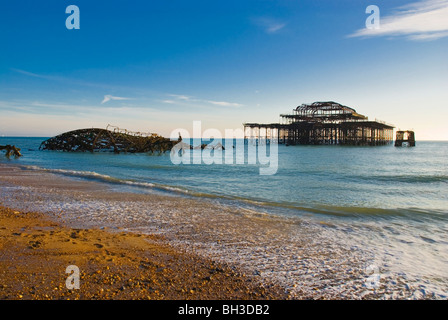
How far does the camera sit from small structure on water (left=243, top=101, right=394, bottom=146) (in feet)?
273

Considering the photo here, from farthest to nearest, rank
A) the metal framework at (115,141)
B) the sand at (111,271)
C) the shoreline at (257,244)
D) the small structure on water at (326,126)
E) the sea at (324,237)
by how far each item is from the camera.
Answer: the small structure on water at (326,126), the metal framework at (115,141), the sea at (324,237), the shoreline at (257,244), the sand at (111,271)

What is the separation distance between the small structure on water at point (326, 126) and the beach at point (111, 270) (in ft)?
266

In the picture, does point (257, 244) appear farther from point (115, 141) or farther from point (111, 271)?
point (115, 141)

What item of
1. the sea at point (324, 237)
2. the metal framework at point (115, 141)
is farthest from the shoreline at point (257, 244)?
the metal framework at point (115, 141)

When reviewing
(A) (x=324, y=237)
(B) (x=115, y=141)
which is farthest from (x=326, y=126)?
(A) (x=324, y=237)

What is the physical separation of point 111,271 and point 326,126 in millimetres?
84359

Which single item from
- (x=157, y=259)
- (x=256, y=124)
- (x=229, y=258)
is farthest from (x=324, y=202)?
(x=256, y=124)

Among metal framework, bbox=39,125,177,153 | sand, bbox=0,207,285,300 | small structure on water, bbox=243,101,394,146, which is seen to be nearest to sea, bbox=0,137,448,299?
sand, bbox=0,207,285,300

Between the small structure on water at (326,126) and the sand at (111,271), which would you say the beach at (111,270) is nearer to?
the sand at (111,271)

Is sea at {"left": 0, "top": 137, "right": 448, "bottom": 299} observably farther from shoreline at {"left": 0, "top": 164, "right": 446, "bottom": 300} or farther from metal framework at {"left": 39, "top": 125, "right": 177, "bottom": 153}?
metal framework at {"left": 39, "top": 125, "right": 177, "bottom": 153}

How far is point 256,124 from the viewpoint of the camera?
3580 inches

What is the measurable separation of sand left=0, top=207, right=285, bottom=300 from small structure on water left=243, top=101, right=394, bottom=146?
8102 centimetres

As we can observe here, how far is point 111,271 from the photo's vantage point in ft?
16.0

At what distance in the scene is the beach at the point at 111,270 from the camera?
4.21 m
